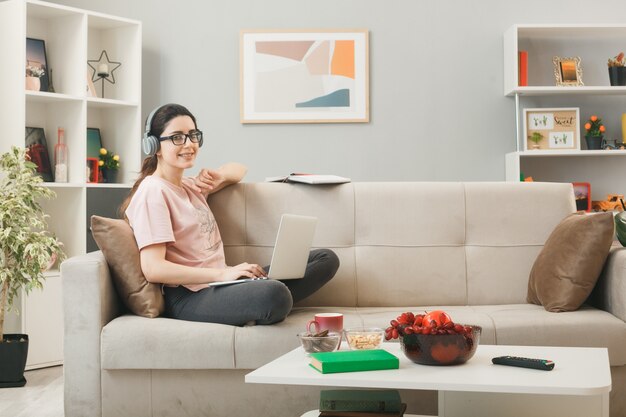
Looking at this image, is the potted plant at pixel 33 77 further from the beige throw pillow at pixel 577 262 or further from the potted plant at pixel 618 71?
the potted plant at pixel 618 71

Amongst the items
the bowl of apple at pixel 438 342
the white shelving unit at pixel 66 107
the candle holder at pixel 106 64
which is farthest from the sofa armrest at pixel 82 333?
the candle holder at pixel 106 64

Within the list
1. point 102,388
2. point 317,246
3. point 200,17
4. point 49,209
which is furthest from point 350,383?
point 200,17

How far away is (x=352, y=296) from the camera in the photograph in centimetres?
319

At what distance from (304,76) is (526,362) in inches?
129

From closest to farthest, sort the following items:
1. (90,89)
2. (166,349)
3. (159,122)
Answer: (166,349), (159,122), (90,89)

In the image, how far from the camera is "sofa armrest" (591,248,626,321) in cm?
278

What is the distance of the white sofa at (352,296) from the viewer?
8.55 ft

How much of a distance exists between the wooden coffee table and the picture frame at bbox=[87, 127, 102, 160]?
2.83 metres

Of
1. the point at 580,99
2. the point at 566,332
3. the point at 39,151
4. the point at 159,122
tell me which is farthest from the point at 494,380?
the point at 580,99

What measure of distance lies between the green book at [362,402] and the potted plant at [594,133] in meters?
3.15

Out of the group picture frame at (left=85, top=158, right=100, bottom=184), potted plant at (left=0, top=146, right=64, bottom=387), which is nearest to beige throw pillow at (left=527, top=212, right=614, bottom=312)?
potted plant at (left=0, top=146, right=64, bottom=387)

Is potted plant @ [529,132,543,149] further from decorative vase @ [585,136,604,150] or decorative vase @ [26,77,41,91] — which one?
decorative vase @ [26,77,41,91]

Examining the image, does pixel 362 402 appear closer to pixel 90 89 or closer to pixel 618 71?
pixel 90 89

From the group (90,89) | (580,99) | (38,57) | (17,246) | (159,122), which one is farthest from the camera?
(580,99)
